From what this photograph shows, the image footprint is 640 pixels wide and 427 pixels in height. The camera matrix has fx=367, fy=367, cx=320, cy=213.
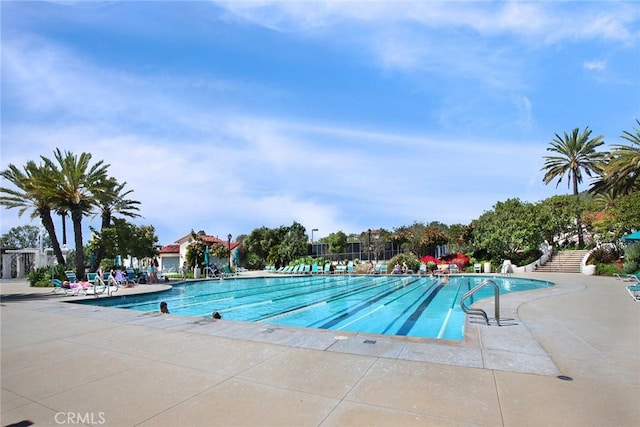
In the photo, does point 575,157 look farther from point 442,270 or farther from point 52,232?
point 52,232

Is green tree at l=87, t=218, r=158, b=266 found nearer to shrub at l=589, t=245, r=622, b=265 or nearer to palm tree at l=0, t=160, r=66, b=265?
palm tree at l=0, t=160, r=66, b=265

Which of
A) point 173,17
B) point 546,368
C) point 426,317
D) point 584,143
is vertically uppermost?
point 584,143

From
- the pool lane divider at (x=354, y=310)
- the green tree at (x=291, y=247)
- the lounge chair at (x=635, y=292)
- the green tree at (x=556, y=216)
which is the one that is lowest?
the pool lane divider at (x=354, y=310)

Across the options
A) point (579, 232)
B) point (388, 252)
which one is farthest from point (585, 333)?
point (388, 252)

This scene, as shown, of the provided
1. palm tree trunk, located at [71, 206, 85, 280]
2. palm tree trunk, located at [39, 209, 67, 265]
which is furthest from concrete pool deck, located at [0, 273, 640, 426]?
palm tree trunk, located at [39, 209, 67, 265]

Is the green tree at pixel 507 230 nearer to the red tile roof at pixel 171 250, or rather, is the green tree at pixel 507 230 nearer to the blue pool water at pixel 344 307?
the blue pool water at pixel 344 307

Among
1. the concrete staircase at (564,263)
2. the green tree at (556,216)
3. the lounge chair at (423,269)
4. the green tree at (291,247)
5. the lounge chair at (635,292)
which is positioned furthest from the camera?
the green tree at (291,247)

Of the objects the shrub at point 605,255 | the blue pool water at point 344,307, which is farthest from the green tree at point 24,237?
the shrub at point 605,255

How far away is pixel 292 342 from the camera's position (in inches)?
236

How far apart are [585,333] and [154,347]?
7.36 metres

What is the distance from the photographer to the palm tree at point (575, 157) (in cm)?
3631

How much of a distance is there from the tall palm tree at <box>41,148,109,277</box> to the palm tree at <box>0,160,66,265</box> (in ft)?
2.01

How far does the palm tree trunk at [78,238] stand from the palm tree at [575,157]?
41342 mm

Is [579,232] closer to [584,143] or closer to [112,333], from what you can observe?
[584,143]
